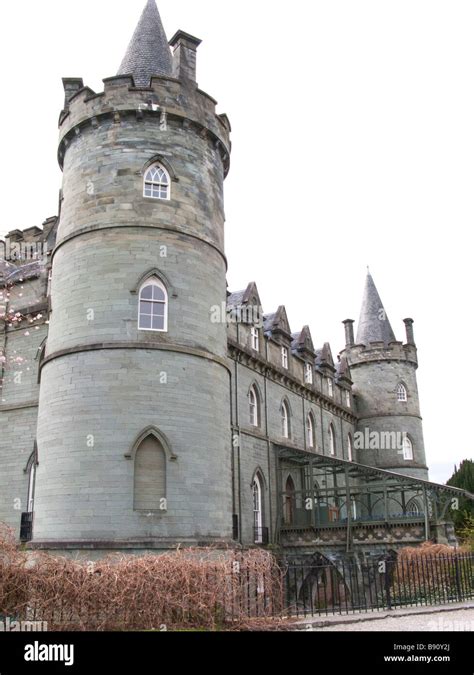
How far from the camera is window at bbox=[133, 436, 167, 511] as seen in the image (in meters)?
15.4

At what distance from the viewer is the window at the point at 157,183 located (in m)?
17.9

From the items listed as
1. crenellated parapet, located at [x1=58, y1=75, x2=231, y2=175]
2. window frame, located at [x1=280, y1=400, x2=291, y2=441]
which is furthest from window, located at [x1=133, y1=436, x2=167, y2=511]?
window frame, located at [x1=280, y1=400, x2=291, y2=441]

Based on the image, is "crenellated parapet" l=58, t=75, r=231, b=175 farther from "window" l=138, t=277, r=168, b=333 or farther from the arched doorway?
the arched doorway

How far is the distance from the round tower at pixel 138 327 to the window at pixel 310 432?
14.2 meters

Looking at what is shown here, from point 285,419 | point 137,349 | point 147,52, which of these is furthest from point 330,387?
point 137,349

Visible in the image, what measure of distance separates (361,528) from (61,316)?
13.9 meters

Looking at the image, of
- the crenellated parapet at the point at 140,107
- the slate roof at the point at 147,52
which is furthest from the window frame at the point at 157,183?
the slate roof at the point at 147,52

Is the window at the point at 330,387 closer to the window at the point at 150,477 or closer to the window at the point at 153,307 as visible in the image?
the window at the point at 153,307

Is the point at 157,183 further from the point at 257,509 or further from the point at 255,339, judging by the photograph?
the point at 257,509

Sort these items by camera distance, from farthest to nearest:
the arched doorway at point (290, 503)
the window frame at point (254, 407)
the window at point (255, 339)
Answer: the arched doorway at point (290, 503)
the window at point (255, 339)
the window frame at point (254, 407)

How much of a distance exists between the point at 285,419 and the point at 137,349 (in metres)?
14.3

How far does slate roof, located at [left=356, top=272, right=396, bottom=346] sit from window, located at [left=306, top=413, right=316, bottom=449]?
35.9 ft

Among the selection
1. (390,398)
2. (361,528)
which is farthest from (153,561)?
(390,398)
